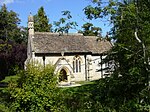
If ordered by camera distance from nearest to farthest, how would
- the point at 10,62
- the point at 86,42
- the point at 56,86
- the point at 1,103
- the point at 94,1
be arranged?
the point at 94,1 → the point at 56,86 → the point at 1,103 → the point at 86,42 → the point at 10,62

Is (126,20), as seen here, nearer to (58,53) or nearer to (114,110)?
(114,110)

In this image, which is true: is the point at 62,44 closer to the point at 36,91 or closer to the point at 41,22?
the point at 36,91

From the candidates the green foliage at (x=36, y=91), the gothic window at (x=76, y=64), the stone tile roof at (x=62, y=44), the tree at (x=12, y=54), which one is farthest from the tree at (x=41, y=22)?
the green foliage at (x=36, y=91)

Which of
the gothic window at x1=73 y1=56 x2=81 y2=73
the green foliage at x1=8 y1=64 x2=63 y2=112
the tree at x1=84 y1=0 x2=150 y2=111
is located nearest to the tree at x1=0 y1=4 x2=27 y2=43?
the gothic window at x1=73 y1=56 x2=81 y2=73

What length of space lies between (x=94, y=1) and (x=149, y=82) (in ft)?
13.3

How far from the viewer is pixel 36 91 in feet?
44.3

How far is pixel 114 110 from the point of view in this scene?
1189 cm

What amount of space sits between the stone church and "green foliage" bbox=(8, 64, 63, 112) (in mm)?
22924

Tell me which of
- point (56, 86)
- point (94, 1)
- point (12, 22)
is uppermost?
point (12, 22)

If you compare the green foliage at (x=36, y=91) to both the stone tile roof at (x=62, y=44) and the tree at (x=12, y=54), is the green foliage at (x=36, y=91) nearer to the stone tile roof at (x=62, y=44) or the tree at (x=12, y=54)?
the stone tile roof at (x=62, y=44)

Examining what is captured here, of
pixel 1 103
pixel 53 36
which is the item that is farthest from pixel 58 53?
pixel 1 103

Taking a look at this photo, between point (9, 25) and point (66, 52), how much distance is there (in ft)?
103

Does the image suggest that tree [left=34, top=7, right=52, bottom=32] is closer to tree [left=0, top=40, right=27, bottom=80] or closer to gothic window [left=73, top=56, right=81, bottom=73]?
tree [left=0, top=40, right=27, bottom=80]

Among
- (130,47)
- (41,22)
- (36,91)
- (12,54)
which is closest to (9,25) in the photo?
(41,22)
